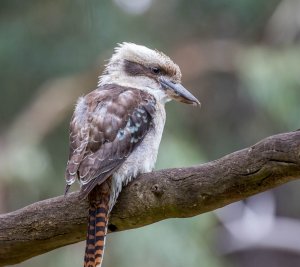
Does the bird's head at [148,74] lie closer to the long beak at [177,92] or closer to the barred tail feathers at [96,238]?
the long beak at [177,92]

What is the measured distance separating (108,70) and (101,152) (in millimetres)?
922

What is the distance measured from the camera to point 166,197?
3.66m

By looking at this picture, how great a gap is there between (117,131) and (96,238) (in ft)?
1.71

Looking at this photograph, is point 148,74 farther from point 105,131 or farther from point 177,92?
point 105,131

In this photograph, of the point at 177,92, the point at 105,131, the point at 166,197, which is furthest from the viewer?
the point at 177,92

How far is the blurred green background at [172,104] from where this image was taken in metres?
8.89

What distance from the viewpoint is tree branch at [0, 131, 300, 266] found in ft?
11.0

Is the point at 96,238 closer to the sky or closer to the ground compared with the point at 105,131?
closer to the ground

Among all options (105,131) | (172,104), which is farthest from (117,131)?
(172,104)

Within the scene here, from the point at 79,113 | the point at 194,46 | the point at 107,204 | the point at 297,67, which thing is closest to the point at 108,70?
the point at 79,113

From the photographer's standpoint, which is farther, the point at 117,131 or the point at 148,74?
the point at 148,74

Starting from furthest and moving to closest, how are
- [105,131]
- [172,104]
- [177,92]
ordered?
[172,104] → [177,92] → [105,131]

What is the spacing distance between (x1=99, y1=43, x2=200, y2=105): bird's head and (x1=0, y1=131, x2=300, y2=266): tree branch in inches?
28.9

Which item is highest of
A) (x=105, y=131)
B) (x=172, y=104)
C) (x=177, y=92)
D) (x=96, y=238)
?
(x=172, y=104)
